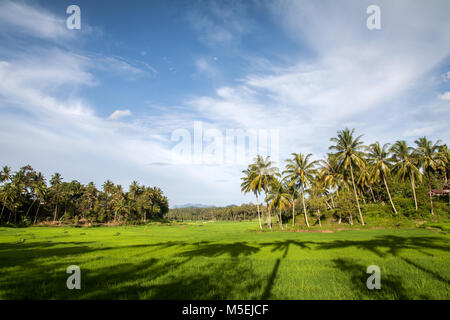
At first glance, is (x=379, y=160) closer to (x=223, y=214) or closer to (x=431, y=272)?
(x=431, y=272)

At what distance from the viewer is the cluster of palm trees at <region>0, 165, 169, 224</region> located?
61.5 metres

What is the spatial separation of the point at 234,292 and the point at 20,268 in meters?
11.0

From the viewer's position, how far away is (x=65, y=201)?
77938 millimetres

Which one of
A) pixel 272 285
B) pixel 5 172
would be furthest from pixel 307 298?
pixel 5 172

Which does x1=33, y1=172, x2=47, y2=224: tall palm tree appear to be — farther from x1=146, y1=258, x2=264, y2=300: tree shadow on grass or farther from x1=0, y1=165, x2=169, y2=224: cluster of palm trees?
x1=146, y1=258, x2=264, y2=300: tree shadow on grass

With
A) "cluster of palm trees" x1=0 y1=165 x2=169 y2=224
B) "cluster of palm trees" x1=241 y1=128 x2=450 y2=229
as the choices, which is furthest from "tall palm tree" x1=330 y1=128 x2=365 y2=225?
"cluster of palm trees" x1=0 y1=165 x2=169 y2=224

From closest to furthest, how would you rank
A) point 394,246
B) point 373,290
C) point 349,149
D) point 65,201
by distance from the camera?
point 373,290 < point 394,246 < point 349,149 < point 65,201

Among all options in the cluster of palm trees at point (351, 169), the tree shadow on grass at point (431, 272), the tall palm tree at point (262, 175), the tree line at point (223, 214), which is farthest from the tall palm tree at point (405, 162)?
the tree line at point (223, 214)

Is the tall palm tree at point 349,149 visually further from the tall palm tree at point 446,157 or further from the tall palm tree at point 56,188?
the tall palm tree at point 56,188

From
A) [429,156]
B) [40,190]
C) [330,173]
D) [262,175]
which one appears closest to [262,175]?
[262,175]

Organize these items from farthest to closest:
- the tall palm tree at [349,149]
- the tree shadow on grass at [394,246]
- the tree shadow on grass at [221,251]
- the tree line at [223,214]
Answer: the tree line at [223,214]
the tall palm tree at [349,149]
the tree shadow on grass at [221,251]
the tree shadow on grass at [394,246]

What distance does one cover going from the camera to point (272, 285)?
7.66m

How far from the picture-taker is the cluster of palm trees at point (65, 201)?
6153cm
